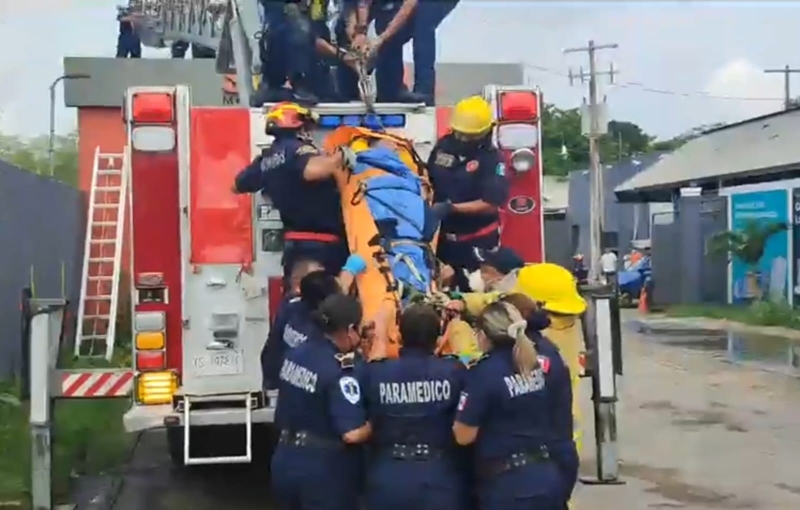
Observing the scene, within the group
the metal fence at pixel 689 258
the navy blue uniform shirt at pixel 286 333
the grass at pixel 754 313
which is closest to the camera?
the navy blue uniform shirt at pixel 286 333

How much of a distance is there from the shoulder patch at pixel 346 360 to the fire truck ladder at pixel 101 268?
6065 mm

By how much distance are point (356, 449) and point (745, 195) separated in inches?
916

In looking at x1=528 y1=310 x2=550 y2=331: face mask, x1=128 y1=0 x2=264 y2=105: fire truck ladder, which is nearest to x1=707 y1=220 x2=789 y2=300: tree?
x1=128 y1=0 x2=264 y2=105: fire truck ladder

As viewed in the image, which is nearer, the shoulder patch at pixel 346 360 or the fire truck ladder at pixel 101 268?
the shoulder patch at pixel 346 360

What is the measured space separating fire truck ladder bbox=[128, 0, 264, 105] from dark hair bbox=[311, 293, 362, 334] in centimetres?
411

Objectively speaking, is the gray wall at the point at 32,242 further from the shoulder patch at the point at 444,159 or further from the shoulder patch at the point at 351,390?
the shoulder patch at the point at 351,390

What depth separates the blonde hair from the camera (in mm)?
4789

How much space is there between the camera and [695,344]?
2005 cm

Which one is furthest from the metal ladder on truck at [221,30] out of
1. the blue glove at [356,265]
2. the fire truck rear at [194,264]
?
the blue glove at [356,265]

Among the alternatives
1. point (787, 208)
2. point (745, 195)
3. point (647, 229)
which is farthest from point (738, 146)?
point (647, 229)

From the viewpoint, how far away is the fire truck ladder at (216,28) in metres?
9.59

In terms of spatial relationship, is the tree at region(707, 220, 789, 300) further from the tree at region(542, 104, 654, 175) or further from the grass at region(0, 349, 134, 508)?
the tree at region(542, 104, 654, 175)

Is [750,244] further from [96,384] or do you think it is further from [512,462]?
[512,462]

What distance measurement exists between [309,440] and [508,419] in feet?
2.67
